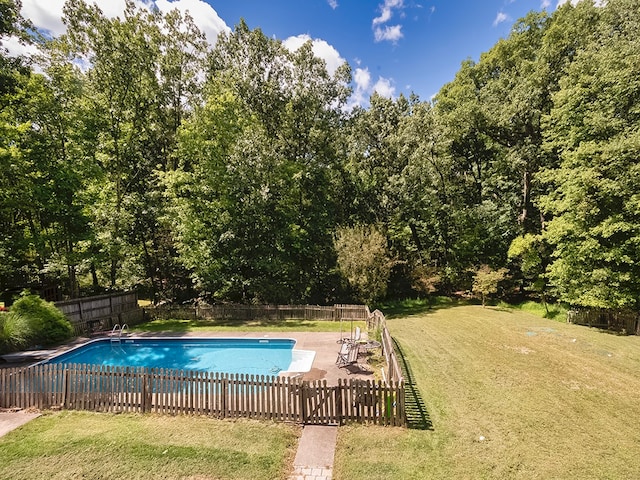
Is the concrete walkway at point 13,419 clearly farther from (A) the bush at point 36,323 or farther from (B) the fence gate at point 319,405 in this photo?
(B) the fence gate at point 319,405

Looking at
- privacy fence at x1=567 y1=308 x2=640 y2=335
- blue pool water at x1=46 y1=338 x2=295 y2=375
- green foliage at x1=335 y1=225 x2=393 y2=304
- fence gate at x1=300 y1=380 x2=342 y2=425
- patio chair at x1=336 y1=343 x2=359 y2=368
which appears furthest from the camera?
green foliage at x1=335 y1=225 x2=393 y2=304

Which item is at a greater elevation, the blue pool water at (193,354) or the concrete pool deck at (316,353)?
the concrete pool deck at (316,353)

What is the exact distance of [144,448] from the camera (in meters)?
6.79

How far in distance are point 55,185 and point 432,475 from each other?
21.2 m

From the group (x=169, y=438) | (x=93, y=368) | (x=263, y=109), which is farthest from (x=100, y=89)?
(x=169, y=438)

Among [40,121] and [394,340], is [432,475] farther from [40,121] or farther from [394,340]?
[40,121]

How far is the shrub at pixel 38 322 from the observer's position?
13633mm

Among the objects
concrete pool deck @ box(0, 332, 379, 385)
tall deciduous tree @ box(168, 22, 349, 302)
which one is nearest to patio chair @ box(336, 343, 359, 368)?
concrete pool deck @ box(0, 332, 379, 385)

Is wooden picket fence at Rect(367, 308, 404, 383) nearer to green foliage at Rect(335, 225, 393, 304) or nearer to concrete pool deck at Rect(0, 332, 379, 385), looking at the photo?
concrete pool deck at Rect(0, 332, 379, 385)

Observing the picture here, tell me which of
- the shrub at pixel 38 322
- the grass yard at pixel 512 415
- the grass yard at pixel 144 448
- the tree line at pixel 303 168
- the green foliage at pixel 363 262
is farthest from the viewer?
the green foliage at pixel 363 262

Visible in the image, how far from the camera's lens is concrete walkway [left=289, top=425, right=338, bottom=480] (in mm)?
6145

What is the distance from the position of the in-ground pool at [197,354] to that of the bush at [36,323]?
4.85 ft

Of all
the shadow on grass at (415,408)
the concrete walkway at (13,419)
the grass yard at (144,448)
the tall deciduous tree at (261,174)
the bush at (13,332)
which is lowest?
the shadow on grass at (415,408)

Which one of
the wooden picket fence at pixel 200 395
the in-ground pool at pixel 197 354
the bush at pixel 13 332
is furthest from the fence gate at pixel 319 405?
the bush at pixel 13 332
